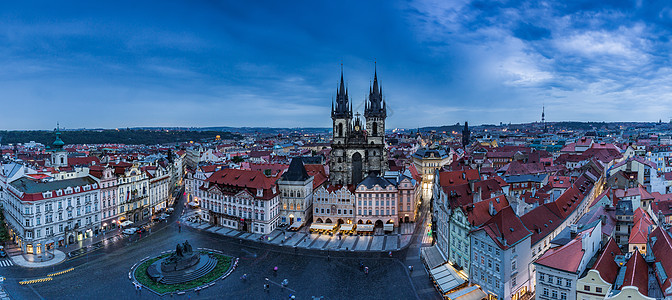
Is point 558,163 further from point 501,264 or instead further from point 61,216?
point 61,216

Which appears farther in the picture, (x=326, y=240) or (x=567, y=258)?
(x=326, y=240)

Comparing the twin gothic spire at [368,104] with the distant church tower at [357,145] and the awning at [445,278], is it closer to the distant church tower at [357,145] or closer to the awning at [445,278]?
the distant church tower at [357,145]

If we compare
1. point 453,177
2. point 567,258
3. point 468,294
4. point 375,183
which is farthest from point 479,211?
point 453,177

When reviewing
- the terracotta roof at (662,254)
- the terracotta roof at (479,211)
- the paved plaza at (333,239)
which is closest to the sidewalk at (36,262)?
the paved plaza at (333,239)

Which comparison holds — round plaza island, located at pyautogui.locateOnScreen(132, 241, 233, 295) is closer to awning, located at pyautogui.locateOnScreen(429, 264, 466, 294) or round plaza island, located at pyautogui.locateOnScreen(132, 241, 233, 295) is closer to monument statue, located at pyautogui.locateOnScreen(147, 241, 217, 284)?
monument statue, located at pyautogui.locateOnScreen(147, 241, 217, 284)

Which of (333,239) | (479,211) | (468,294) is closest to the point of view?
(468,294)

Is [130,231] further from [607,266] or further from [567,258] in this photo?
[607,266]

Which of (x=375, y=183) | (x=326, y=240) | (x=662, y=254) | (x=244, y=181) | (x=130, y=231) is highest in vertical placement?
(x=244, y=181)
